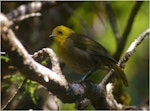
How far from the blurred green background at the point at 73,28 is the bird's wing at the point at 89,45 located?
0.42 metres

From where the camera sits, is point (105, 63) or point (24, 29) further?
point (24, 29)

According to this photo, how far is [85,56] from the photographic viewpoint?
389 centimetres

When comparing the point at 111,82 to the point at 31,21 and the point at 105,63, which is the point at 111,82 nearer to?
the point at 105,63

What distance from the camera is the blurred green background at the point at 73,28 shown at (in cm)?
425

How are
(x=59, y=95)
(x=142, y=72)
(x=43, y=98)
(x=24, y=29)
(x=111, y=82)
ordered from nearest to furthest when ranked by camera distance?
(x=59, y=95) → (x=111, y=82) → (x=43, y=98) → (x=24, y=29) → (x=142, y=72)

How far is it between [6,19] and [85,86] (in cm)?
123

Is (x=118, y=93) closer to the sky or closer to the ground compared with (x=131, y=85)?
closer to the sky

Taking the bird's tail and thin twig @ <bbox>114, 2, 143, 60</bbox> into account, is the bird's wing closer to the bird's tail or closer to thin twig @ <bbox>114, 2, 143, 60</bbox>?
the bird's tail

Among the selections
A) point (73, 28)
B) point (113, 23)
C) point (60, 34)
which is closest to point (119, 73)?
point (60, 34)

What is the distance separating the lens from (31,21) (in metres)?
A: 5.05

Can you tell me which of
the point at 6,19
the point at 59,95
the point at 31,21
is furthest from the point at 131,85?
the point at 6,19

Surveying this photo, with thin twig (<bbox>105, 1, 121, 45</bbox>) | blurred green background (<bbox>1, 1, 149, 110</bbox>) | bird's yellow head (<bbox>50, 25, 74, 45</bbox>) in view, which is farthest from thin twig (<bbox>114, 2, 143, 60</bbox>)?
bird's yellow head (<bbox>50, 25, 74, 45</bbox>)

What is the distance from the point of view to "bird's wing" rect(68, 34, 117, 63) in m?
3.85

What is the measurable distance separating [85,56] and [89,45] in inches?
5.0
